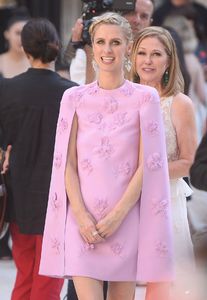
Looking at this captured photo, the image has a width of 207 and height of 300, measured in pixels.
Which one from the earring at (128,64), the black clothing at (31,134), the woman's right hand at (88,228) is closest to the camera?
the woman's right hand at (88,228)

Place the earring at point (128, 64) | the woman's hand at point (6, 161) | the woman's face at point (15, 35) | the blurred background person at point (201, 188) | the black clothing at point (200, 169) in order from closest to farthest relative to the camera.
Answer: the blurred background person at point (201, 188) → the black clothing at point (200, 169) → the earring at point (128, 64) → the woman's hand at point (6, 161) → the woman's face at point (15, 35)

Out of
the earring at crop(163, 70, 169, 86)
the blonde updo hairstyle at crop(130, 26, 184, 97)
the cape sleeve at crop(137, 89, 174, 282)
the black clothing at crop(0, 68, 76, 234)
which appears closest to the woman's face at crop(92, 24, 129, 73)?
the cape sleeve at crop(137, 89, 174, 282)

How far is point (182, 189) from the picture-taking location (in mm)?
6223

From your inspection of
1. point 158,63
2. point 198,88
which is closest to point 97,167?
point 158,63

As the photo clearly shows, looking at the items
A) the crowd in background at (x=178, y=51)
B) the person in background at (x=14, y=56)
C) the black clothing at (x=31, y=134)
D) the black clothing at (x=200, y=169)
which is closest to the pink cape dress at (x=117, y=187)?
the crowd in background at (x=178, y=51)

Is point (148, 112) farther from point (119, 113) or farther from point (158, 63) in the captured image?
point (158, 63)

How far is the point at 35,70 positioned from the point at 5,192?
74cm

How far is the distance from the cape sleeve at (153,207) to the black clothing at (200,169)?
61cm

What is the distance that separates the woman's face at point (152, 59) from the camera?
20.0 feet

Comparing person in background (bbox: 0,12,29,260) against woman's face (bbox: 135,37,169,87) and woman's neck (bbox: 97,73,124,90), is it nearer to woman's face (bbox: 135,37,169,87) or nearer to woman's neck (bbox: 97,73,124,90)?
woman's face (bbox: 135,37,169,87)

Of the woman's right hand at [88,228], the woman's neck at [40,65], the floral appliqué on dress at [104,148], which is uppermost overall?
the woman's neck at [40,65]

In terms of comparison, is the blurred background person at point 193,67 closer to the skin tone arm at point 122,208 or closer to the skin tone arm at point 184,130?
the skin tone arm at point 184,130

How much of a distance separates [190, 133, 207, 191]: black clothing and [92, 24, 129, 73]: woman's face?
849 mm

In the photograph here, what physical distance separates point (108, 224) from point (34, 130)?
126cm
